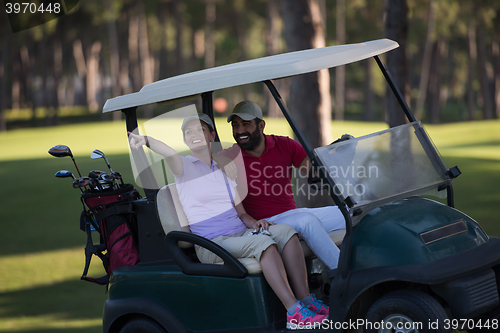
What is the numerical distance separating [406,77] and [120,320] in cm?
432

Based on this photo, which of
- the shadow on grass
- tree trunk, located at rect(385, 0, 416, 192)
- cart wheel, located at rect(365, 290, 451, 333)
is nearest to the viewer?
cart wheel, located at rect(365, 290, 451, 333)

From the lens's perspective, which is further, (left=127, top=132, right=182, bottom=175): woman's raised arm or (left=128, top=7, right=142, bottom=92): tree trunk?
(left=128, top=7, right=142, bottom=92): tree trunk

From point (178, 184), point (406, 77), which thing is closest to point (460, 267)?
point (178, 184)

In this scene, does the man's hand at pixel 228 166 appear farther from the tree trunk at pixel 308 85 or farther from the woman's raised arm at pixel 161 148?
the tree trunk at pixel 308 85

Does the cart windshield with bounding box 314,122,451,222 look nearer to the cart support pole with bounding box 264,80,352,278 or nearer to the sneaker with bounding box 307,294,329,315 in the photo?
the cart support pole with bounding box 264,80,352,278

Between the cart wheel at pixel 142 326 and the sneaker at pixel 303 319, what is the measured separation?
2.80 ft

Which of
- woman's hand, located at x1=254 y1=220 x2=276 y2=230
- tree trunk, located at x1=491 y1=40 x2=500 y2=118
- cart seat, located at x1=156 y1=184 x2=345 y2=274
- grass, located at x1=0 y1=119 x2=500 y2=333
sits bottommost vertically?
grass, located at x1=0 y1=119 x2=500 y2=333

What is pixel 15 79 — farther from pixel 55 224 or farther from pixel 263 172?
pixel 263 172

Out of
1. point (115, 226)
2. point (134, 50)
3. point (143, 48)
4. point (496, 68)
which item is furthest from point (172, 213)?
point (496, 68)

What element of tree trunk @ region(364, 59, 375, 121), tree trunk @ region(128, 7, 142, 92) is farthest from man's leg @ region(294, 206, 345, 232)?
tree trunk @ region(364, 59, 375, 121)

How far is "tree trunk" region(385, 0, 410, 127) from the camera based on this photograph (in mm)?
5953

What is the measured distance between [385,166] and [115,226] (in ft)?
5.76

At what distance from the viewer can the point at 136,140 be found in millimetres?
3002

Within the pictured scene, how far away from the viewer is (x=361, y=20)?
33.0 metres
